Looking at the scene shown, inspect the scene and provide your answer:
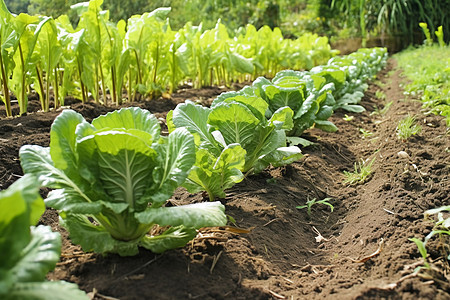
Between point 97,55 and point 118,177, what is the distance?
103 inches

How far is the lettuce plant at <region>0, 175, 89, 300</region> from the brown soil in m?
0.38

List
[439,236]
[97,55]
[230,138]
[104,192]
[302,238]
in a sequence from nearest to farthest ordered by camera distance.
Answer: [104,192]
[439,236]
[302,238]
[230,138]
[97,55]

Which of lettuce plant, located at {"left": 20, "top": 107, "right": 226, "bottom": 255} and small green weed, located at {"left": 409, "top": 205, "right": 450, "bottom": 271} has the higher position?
lettuce plant, located at {"left": 20, "top": 107, "right": 226, "bottom": 255}

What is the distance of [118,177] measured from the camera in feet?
5.64

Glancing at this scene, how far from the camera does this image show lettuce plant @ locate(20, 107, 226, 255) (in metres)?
1.57

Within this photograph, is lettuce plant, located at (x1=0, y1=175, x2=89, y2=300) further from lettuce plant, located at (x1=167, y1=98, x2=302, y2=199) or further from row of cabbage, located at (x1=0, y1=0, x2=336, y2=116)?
row of cabbage, located at (x1=0, y1=0, x2=336, y2=116)

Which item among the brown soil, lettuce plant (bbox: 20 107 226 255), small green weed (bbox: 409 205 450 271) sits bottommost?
the brown soil

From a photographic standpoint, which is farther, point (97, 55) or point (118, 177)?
point (97, 55)

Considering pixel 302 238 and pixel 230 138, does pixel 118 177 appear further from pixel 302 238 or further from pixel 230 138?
pixel 302 238

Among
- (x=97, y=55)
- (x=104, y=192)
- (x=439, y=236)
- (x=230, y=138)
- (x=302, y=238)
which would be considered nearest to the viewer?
(x=104, y=192)

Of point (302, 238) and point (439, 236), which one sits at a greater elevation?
point (439, 236)

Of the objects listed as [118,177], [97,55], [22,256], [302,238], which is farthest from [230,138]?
[97,55]

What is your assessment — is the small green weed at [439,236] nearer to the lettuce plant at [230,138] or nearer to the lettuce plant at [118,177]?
the lettuce plant at [118,177]

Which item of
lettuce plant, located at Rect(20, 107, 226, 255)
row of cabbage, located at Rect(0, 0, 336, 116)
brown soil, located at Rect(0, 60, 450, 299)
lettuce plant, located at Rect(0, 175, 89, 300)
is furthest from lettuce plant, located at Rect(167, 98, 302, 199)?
row of cabbage, located at Rect(0, 0, 336, 116)
